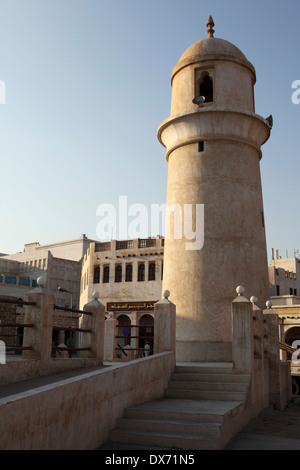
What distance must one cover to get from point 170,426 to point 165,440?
12.4 inches

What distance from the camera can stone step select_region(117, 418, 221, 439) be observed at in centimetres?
696

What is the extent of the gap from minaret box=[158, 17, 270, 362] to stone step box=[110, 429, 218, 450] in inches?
245

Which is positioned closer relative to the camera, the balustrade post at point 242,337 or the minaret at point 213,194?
the balustrade post at point 242,337

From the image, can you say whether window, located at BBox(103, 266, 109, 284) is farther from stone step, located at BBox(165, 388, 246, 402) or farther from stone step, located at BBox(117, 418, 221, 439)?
stone step, located at BBox(117, 418, 221, 439)

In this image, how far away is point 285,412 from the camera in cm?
1263

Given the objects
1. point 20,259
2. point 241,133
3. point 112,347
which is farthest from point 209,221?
point 20,259

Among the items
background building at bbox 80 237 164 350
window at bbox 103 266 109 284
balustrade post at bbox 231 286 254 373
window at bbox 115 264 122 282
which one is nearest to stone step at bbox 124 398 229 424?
balustrade post at bbox 231 286 254 373

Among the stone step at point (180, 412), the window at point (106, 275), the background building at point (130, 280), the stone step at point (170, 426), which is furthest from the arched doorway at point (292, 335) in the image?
the stone step at point (170, 426)

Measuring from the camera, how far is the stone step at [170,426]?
22.8 ft

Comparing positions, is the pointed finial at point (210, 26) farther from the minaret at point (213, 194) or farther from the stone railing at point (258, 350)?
the stone railing at point (258, 350)

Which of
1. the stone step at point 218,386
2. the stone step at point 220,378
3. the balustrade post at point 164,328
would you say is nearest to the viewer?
the stone step at point 218,386

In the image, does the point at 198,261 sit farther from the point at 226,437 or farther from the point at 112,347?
the point at 226,437

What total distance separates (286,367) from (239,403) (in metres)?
7.33

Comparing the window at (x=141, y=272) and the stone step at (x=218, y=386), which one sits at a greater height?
the window at (x=141, y=272)
